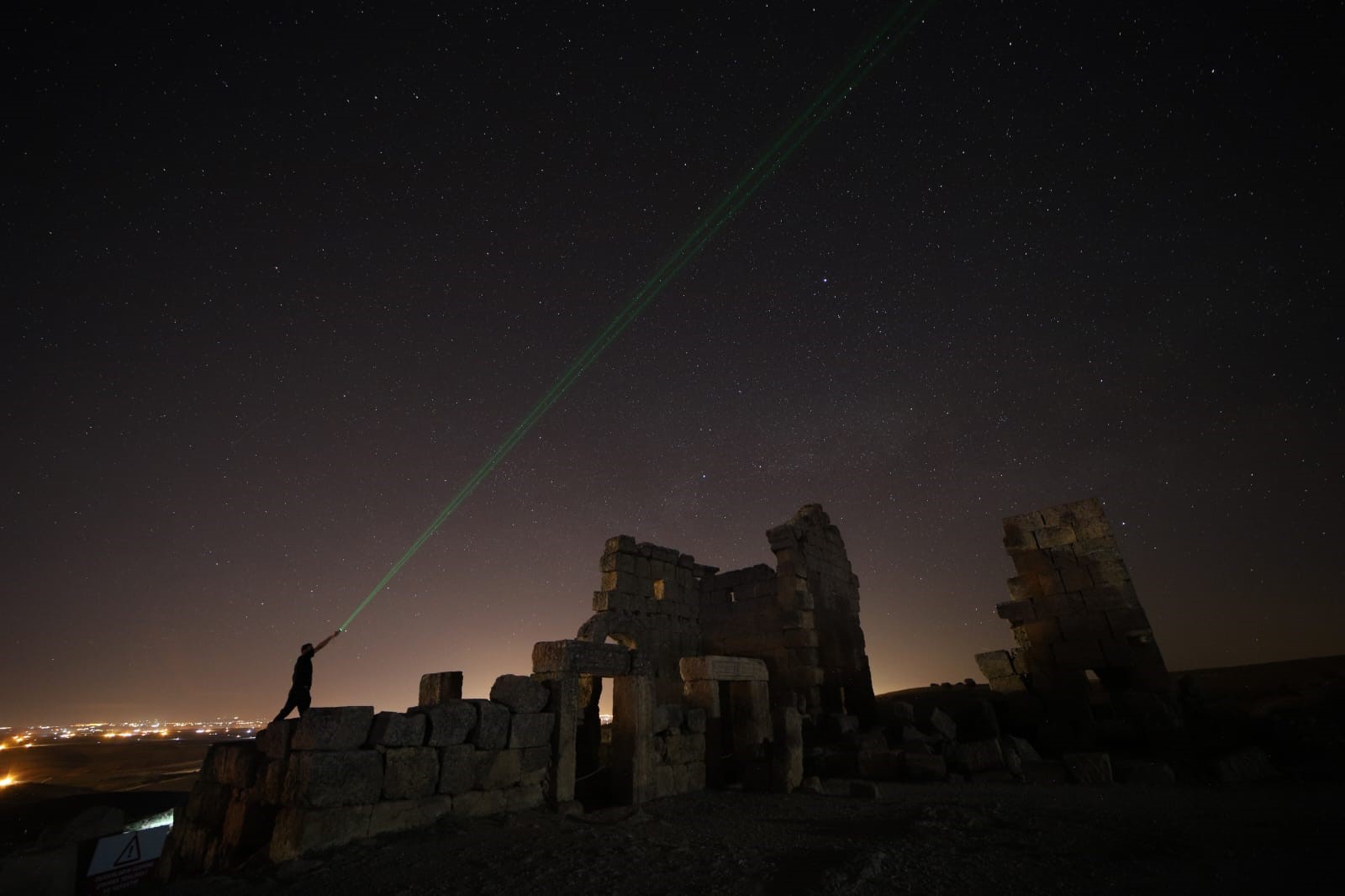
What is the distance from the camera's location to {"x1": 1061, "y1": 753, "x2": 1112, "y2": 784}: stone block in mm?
8836

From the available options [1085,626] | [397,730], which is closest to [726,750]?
[1085,626]

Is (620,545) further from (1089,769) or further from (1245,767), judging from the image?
(1245,767)

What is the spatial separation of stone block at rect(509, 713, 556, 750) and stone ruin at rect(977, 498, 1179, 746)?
9.70 metres

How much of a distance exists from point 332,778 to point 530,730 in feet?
8.79

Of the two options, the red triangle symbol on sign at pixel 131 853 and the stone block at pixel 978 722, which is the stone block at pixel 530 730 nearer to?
the red triangle symbol on sign at pixel 131 853

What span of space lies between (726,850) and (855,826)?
5.98ft

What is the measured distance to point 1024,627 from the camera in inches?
504

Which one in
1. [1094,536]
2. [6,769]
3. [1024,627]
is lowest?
[6,769]

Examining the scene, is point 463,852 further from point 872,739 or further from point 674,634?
point 674,634

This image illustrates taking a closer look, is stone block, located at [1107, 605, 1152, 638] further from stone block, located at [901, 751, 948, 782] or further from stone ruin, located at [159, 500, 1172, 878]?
stone block, located at [901, 751, 948, 782]

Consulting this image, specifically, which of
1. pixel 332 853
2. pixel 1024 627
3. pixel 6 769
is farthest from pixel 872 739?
pixel 6 769

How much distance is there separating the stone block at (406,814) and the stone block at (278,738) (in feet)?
3.91

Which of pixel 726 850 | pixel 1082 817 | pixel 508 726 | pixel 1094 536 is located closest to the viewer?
pixel 726 850

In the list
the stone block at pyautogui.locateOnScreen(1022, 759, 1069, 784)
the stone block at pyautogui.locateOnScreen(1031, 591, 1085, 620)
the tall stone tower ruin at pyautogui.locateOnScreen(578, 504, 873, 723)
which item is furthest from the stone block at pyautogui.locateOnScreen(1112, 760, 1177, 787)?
the tall stone tower ruin at pyautogui.locateOnScreen(578, 504, 873, 723)
